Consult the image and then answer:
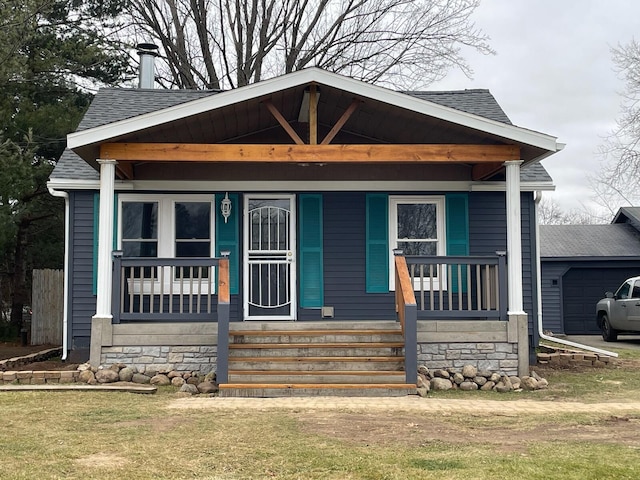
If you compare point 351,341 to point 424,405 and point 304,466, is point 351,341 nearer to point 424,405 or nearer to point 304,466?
point 424,405

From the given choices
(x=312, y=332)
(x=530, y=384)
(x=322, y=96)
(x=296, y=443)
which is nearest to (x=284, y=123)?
(x=322, y=96)

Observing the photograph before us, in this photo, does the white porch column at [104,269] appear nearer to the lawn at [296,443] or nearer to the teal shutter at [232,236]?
the lawn at [296,443]

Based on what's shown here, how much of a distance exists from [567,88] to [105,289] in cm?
2657

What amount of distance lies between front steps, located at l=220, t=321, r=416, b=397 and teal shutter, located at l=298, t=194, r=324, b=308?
4.49 ft

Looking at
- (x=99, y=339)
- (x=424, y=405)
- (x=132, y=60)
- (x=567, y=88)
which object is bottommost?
(x=424, y=405)

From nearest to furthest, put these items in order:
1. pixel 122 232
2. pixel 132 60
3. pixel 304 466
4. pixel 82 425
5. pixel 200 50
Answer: pixel 304 466 < pixel 82 425 < pixel 122 232 < pixel 132 60 < pixel 200 50

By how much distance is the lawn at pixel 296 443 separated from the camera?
4742mm

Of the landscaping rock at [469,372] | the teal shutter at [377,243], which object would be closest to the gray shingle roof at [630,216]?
the teal shutter at [377,243]

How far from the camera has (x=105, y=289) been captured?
364 inches

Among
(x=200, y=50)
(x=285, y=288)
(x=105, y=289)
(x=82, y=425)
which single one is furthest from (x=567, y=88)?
A: (x=82, y=425)

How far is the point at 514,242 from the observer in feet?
30.9

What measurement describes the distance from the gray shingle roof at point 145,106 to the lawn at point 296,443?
176 inches

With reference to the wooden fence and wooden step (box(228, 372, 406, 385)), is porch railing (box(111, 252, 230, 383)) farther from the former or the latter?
the wooden fence

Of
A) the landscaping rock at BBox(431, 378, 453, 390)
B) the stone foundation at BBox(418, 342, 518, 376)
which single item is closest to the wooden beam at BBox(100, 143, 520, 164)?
the stone foundation at BBox(418, 342, 518, 376)
